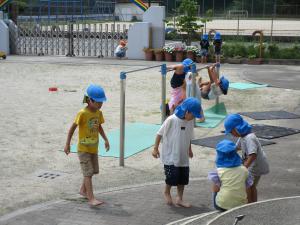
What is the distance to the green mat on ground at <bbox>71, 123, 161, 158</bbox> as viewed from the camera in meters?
9.95

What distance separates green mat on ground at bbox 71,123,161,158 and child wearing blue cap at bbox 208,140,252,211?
3844 millimetres

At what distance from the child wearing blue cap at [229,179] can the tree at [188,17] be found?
22893mm

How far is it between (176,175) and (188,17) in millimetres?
22221

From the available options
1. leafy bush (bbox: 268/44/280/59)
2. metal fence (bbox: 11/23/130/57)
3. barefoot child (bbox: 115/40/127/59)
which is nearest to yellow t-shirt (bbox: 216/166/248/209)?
leafy bush (bbox: 268/44/280/59)

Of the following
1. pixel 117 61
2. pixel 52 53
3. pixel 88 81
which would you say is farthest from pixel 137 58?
pixel 88 81

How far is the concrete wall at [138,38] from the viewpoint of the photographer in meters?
28.1

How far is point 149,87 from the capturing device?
17.8 metres

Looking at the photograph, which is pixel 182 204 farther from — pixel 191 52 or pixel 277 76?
pixel 191 52

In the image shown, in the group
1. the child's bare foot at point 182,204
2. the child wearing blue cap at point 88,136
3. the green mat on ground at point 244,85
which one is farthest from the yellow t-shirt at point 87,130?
the green mat on ground at point 244,85

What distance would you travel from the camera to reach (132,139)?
1090cm

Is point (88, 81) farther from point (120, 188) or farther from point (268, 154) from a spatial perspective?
point (120, 188)

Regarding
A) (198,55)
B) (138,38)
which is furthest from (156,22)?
(198,55)

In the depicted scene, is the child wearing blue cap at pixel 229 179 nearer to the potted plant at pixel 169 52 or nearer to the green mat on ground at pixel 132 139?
the green mat on ground at pixel 132 139

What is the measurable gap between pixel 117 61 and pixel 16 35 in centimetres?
688
